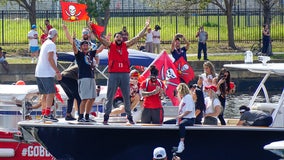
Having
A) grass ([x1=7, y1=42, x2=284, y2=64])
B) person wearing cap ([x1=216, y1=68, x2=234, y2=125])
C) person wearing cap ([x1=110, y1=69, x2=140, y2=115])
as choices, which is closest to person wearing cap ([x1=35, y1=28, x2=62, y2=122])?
person wearing cap ([x1=110, y1=69, x2=140, y2=115])

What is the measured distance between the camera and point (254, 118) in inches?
738

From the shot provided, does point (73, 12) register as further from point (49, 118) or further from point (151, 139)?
point (151, 139)

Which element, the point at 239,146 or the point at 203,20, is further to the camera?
the point at 203,20

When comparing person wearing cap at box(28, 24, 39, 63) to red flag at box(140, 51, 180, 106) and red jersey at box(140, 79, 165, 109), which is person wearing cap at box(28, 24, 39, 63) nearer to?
red flag at box(140, 51, 180, 106)

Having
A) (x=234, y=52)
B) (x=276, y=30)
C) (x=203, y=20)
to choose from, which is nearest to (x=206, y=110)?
(x=234, y=52)

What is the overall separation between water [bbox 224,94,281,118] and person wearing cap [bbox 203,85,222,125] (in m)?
8.14

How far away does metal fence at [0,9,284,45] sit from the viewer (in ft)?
151

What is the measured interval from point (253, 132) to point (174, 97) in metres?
2.87

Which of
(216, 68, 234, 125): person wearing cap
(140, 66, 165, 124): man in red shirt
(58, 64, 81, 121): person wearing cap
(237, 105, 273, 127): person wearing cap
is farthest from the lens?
(216, 68, 234, 125): person wearing cap

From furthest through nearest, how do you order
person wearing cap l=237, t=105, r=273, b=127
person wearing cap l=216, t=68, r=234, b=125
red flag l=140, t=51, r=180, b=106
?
1. red flag l=140, t=51, r=180, b=106
2. person wearing cap l=216, t=68, r=234, b=125
3. person wearing cap l=237, t=105, r=273, b=127

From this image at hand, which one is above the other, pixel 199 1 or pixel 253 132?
pixel 199 1

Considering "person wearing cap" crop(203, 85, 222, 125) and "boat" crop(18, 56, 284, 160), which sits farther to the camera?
"person wearing cap" crop(203, 85, 222, 125)

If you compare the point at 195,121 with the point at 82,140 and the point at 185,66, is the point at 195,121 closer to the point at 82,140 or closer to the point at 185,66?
the point at 82,140

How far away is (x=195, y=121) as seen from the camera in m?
19.2
